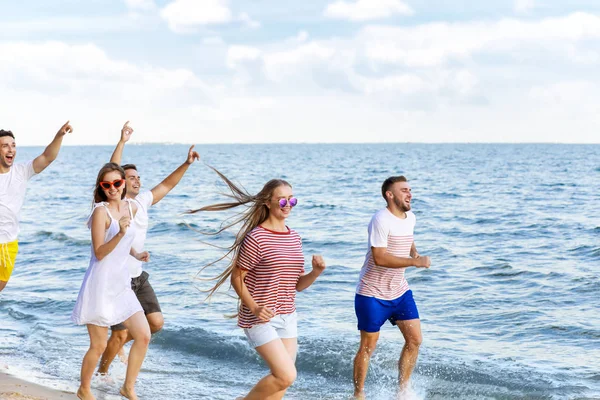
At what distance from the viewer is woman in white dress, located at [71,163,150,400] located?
5.96m

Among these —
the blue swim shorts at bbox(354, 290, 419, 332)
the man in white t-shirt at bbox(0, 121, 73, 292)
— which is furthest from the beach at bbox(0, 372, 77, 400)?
the blue swim shorts at bbox(354, 290, 419, 332)

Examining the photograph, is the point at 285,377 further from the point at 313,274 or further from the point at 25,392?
the point at 25,392

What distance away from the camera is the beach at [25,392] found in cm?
685

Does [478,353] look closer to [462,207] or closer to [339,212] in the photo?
[339,212]

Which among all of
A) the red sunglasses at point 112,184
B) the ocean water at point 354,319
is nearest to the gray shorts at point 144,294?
the ocean water at point 354,319

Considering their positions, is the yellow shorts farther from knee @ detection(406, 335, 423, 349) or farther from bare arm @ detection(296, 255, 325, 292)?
knee @ detection(406, 335, 423, 349)

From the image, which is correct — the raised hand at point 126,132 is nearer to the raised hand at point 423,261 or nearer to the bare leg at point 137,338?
the bare leg at point 137,338

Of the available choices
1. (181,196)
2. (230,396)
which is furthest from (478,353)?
(181,196)

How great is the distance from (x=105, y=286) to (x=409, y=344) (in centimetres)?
290

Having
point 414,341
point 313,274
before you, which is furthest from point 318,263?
point 414,341

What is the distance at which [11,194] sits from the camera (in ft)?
23.9

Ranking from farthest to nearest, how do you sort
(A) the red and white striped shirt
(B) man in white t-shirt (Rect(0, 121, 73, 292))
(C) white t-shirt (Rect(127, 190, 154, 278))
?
(B) man in white t-shirt (Rect(0, 121, 73, 292)) < (C) white t-shirt (Rect(127, 190, 154, 278)) < (A) the red and white striped shirt

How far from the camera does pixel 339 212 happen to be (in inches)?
1113

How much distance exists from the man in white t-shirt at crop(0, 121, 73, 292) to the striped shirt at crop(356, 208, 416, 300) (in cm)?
295
